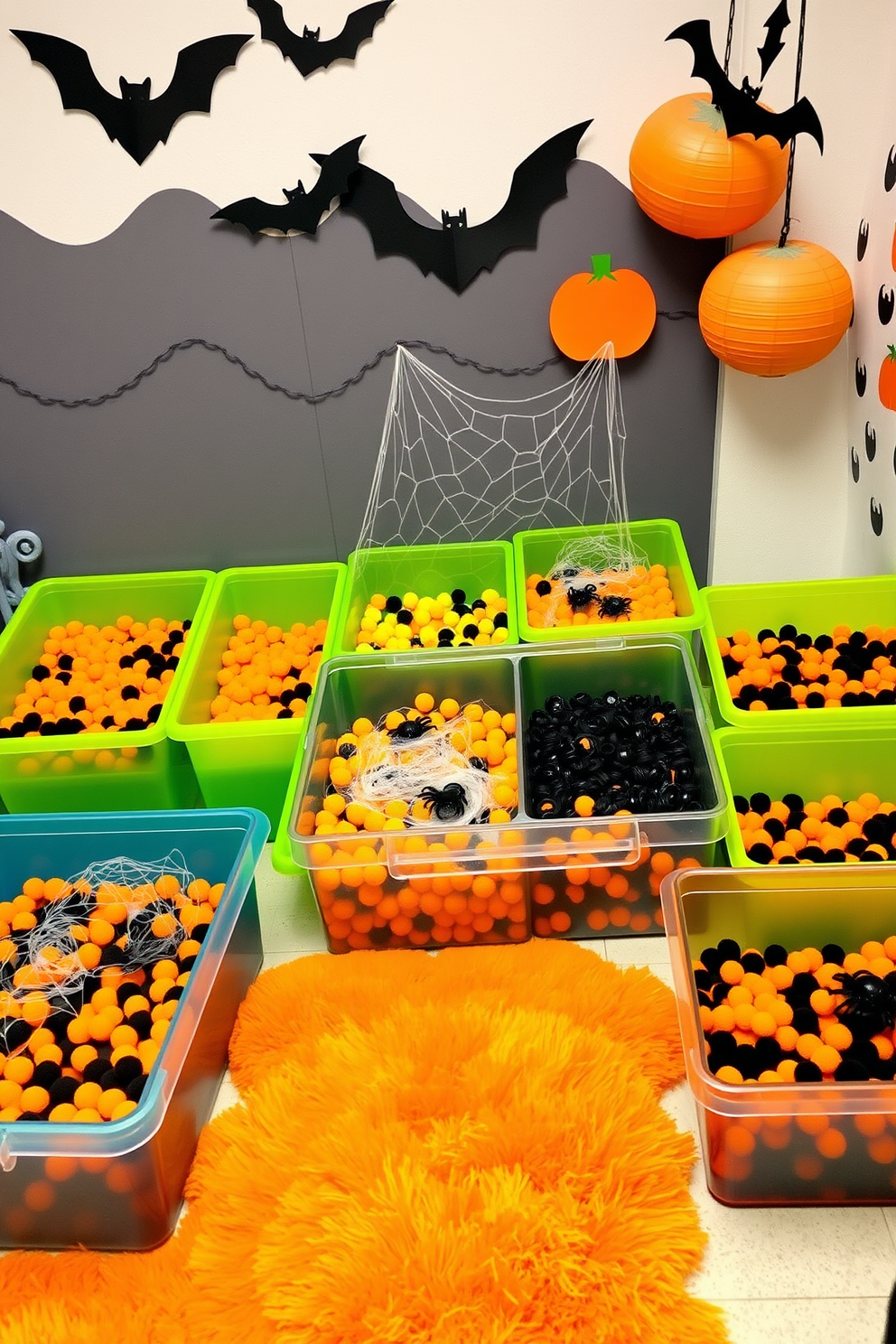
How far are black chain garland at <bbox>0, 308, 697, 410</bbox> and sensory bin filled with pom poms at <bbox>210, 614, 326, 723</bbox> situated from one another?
442 millimetres

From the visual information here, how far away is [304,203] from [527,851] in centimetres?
114

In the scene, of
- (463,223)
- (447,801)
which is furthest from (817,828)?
(463,223)

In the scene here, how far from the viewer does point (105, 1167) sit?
127cm

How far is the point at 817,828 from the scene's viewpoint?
1678mm

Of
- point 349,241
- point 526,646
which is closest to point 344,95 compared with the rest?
point 349,241

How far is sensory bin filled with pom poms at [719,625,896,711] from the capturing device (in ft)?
5.95

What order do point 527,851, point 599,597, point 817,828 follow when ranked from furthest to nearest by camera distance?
point 599,597
point 817,828
point 527,851

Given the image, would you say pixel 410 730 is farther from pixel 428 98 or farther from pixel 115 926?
pixel 428 98

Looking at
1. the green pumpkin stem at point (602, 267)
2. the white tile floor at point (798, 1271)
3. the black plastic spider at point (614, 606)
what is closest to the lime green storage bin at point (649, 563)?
the black plastic spider at point (614, 606)

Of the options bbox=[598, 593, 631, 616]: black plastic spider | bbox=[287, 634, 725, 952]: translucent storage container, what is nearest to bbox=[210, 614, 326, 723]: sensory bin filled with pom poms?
bbox=[287, 634, 725, 952]: translucent storage container

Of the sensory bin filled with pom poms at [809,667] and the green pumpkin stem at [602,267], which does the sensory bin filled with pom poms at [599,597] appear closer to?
the sensory bin filled with pom poms at [809,667]

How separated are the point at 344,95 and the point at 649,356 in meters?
0.67

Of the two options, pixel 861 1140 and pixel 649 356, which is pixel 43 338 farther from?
pixel 861 1140

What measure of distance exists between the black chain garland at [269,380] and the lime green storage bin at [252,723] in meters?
0.33
